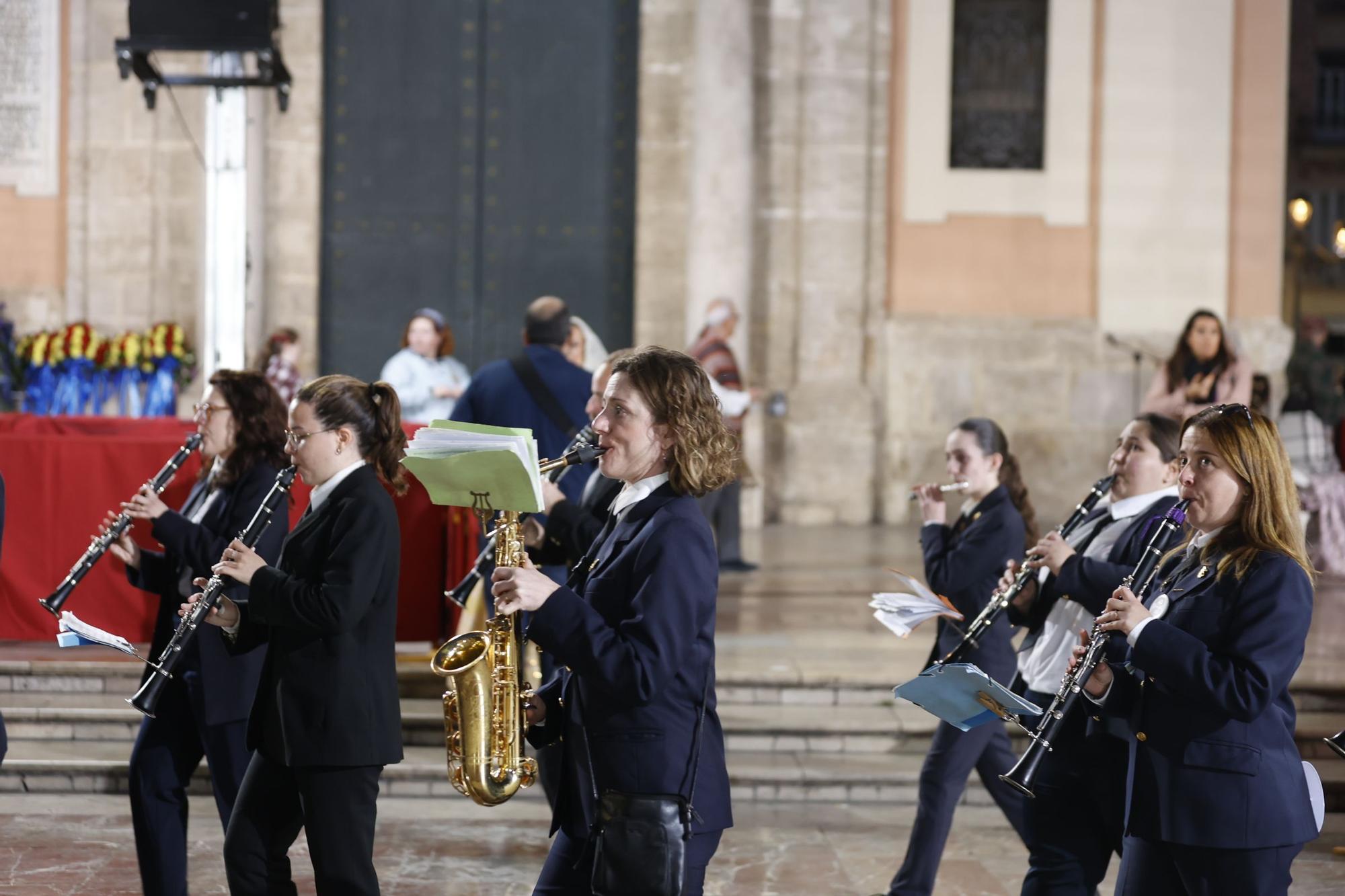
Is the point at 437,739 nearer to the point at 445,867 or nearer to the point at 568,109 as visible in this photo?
the point at 445,867

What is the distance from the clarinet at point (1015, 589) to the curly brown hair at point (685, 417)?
1484 millimetres

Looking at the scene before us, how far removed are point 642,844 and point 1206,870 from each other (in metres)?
1.22

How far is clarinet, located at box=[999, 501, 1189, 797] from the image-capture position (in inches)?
139

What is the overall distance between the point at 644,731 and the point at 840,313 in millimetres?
10764

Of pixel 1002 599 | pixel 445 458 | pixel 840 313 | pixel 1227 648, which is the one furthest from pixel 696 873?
pixel 840 313

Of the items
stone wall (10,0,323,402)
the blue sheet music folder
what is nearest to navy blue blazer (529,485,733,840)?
the blue sheet music folder

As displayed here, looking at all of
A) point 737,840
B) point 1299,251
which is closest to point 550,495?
point 737,840

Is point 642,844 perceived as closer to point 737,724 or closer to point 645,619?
point 645,619

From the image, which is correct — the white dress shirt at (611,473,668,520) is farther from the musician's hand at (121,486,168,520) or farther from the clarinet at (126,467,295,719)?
the musician's hand at (121,486,168,520)

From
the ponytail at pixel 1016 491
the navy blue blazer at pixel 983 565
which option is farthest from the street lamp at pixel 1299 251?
the navy blue blazer at pixel 983 565

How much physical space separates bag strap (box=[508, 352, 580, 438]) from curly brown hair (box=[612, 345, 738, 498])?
123 inches

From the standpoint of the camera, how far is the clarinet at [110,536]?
4.56 metres

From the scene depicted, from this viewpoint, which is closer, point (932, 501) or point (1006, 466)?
point (932, 501)

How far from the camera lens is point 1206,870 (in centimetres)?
335
